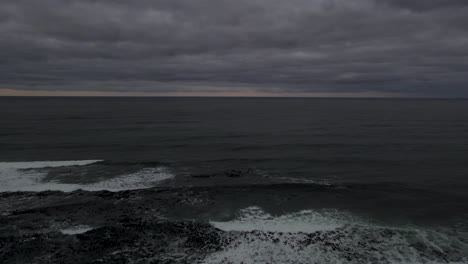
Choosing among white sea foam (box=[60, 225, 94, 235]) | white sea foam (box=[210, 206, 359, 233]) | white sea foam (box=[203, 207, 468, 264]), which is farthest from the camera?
white sea foam (box=[210, 206, 359, 233])

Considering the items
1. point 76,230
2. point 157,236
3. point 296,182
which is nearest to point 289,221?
point 296,182

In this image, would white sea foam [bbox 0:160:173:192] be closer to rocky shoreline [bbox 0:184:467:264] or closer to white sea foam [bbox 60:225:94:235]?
rocky shoreline [bbox 0:184:467:264]

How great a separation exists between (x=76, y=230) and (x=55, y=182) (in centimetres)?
1247

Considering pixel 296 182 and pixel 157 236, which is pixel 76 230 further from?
pixel 296 182

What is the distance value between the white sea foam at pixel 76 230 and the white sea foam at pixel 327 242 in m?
8.43

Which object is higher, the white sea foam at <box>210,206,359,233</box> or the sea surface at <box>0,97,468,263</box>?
the sea surface at <box>0,97,468,263</box>

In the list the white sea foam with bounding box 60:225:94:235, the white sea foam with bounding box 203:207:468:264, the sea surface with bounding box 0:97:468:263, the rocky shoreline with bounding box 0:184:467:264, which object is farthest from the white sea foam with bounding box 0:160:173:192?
the white sea foam with bounding box 203:207:468:264

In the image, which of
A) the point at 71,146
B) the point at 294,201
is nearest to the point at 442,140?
the point at 294,201

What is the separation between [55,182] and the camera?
29.9m

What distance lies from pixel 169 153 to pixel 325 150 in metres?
23.2

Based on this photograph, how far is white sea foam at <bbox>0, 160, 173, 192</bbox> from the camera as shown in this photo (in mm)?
28125

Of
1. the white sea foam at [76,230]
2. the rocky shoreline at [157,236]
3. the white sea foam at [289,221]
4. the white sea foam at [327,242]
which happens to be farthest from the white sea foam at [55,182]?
the white sea foam at [327,242]

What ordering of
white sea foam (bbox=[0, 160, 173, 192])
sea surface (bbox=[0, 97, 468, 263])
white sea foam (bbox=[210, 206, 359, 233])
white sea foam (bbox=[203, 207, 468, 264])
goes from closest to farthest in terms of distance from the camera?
white sea foam (bbox=[203, 207, 468, 264]), sea surface (bbox=[0, 97, 468, 263]), white sea foam (bbox=[210, 206, 359, 233]), white sea foam (bbox=[0, 160, 173, 192])

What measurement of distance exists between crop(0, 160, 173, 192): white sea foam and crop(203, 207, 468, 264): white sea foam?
1195 cm
